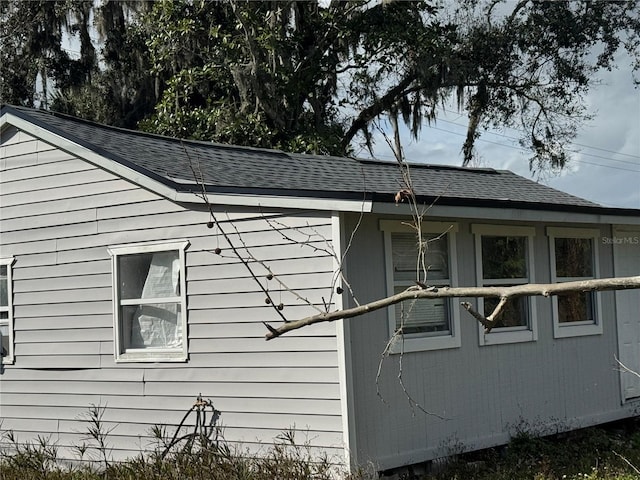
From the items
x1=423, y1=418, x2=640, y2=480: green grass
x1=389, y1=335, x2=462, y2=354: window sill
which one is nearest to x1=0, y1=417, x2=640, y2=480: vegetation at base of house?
x1=423, y1=418, x2=640, y2=480: green grass

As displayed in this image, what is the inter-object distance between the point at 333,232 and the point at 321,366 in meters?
1.23

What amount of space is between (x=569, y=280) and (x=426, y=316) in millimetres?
2733

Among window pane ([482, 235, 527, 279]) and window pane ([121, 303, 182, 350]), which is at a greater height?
window pane ([482, 235, 527, 279])

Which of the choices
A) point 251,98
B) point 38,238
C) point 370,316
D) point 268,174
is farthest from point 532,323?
point 251,98

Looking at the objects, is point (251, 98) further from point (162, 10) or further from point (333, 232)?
point (333, 232)

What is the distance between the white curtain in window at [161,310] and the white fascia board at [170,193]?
0.75 meters

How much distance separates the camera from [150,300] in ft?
32.2

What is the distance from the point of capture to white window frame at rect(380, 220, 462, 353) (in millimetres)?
9156

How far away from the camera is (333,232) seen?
8.42m

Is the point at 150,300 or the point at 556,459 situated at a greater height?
the point at 150,300

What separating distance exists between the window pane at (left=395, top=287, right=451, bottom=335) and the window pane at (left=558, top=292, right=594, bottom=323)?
2230mm

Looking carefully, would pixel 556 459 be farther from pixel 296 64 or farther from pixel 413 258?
pixel 296 64

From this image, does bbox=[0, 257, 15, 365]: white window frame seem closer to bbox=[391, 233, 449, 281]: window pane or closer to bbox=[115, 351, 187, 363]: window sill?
bbox=[115, 351, 187, 363]: window sill

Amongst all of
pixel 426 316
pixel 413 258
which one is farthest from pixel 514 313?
pixel 413 258
